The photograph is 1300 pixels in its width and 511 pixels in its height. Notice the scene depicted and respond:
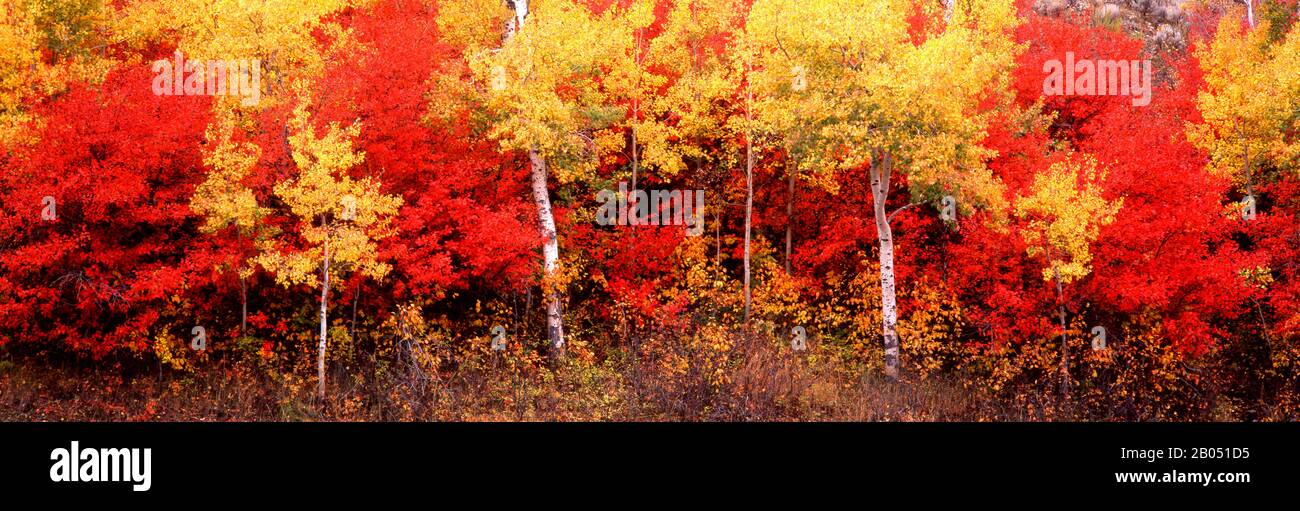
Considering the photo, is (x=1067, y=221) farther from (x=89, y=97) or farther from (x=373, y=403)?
(x=89, y=97)

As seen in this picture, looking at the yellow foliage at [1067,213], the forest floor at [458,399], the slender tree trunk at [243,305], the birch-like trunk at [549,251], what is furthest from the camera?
the birch-like trunk at [549,251]

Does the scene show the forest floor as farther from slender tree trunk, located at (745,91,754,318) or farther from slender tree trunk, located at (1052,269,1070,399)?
slender tree trunk, located at (745,91,754,318)

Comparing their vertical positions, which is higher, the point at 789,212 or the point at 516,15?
the point at 516,15

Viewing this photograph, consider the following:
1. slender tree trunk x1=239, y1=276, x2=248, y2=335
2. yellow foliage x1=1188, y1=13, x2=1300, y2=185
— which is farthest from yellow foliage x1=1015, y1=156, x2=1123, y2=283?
slender tree trunk x1=239, y1=276, x2=248, y2=335

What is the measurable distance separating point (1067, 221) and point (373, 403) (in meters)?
16.1

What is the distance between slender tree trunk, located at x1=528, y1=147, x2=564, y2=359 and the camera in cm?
2370

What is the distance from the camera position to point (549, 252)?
78.3 feet

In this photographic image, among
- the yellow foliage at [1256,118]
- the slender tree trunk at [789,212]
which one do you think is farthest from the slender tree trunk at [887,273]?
the yellow foliage at [1256,118]

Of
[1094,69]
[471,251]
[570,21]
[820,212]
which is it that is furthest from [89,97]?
[1094,69]

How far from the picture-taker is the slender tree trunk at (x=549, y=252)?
23703 millimetres

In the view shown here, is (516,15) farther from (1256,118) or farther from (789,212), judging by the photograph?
(1256,118)

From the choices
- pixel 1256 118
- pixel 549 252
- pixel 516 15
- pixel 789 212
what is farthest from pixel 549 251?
pixel 1256 118

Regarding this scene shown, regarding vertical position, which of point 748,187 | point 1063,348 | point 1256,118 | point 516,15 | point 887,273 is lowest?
point 1063,348

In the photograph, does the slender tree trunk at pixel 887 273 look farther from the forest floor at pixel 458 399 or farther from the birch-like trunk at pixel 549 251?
the birch-like trunk at pixel 549 251
